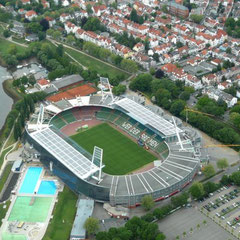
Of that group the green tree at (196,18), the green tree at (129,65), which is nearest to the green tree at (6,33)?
the green tree at (129,65)

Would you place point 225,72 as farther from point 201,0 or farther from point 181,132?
point 201,0

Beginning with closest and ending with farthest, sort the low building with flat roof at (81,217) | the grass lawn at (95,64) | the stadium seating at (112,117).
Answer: the low building with flat roof at (81,217) < the stadium seating at (112,117) < the grass lawn at (95,64)

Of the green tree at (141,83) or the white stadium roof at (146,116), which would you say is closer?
the white stadium roof at (146,116)

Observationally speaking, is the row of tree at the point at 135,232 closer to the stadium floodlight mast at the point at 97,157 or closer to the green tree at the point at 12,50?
the stadium floodlight mast at the point at 97,157

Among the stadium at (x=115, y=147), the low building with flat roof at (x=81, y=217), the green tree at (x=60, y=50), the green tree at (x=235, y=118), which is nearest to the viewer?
the low building with flat roof at (x=81, y=217)

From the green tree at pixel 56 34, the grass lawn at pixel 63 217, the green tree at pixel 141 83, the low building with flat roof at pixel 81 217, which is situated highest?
the green tree at pixel 141 83

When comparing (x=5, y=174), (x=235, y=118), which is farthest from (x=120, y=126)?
(x=5, y=174)

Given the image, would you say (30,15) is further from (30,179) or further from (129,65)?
(30,179)
